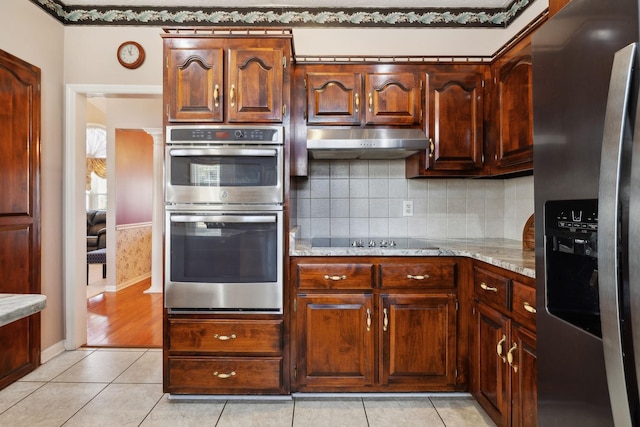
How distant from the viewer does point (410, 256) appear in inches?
84.0

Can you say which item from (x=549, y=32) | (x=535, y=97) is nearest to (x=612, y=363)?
(x=535, y=97)

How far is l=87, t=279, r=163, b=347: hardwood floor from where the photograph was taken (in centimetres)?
311

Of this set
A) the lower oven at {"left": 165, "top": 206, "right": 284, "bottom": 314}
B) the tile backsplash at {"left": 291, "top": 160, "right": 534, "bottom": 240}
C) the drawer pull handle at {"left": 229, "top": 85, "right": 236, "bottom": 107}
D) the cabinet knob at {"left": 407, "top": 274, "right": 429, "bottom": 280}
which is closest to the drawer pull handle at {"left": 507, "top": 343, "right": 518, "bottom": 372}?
the cabinet knob at {"left": 407, "top": 274, "right": 429, "bottom": 280}

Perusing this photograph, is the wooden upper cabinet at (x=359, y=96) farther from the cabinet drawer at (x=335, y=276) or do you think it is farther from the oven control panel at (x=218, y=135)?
the cabinet drawer at (x=335, y=276)

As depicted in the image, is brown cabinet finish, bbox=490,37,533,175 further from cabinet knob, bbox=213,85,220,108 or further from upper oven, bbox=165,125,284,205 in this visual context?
cabinet knob, bbox=213,85,220,108

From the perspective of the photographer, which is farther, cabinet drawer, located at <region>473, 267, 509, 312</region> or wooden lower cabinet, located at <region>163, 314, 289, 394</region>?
wooden lower cabinet, located at <region>163, 314, 289, 394</region>

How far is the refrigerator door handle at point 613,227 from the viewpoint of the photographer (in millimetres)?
726

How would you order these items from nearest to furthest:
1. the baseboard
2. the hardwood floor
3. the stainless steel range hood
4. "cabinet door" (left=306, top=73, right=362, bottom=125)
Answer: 1. the stainless steel range hood
2. "cabinet door" (left=306, top=73, right=362, bottom=125)
3. the baseboard
4. the hardwood floor

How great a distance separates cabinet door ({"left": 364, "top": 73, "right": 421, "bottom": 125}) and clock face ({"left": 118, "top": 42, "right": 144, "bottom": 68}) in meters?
1.70

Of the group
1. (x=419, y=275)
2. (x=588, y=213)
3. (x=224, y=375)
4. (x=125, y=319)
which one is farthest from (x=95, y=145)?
(x=588, y=213)

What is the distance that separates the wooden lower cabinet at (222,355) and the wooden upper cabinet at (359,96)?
1339mm

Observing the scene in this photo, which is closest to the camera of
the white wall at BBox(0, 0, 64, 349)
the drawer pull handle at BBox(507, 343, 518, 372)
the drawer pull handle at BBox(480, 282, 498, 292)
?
the drawer pull handle at BBox(507, 343, 518, 372)

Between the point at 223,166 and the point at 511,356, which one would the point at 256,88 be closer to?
the point at 223,166

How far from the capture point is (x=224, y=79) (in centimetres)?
212
